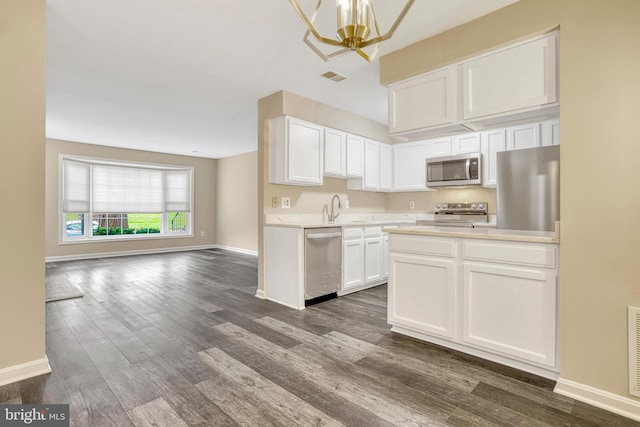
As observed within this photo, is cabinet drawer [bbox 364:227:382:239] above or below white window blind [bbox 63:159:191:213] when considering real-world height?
below

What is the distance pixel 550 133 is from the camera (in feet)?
12.1

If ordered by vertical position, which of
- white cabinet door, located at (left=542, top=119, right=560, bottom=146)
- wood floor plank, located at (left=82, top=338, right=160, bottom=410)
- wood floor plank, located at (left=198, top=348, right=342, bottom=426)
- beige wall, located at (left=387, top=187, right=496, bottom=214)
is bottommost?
wood floor plank, located at (left=198, top=348, right=342, bottom=426)

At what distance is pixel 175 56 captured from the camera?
3027 millimetres

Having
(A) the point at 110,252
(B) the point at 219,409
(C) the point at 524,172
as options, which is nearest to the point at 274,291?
(B) the point at 219,409

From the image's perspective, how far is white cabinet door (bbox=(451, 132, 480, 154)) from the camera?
4355 millimetres

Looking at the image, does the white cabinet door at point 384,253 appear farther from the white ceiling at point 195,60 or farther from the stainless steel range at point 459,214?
the white ceiling at point 195,60

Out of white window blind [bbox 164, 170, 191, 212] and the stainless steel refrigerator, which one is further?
white window blind [bbox 164, 170, 191, 212]

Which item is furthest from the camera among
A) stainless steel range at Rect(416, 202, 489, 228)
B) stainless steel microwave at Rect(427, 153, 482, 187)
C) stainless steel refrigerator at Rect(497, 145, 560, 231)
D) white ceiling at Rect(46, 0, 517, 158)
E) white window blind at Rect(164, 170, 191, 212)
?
white window blind at Rect(164, 170, 191, 212)

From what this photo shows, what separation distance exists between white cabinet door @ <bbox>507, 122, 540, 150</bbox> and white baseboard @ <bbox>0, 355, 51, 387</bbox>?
504 cm

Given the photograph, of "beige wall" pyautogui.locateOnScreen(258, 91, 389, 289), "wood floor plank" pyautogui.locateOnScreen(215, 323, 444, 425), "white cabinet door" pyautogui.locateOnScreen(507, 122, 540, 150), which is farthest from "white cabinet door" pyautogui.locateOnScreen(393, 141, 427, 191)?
"wood floor plank" pyautogui.locateOnScreen(215, 323, 444, 425)

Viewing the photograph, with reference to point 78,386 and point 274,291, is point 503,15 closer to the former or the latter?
point 274,291

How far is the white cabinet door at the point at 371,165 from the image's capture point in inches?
193

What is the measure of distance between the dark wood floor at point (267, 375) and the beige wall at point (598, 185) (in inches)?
13.8

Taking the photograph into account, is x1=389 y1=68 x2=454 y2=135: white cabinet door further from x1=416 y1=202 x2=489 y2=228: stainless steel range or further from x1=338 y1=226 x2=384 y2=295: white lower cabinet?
x1=416 y1=202 x2=489 y2=228: stainless steel range
